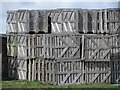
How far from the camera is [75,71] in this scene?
18.4 metres

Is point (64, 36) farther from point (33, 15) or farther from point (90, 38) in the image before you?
point (33, 15)

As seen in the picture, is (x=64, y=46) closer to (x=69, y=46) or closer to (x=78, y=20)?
(x=69, y=46)

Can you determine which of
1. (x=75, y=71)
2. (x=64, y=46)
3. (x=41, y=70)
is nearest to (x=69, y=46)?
(x=64, y=46)

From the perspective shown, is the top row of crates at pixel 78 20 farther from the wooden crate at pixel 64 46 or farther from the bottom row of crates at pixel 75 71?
the bottom row of crates at pixel 75 71

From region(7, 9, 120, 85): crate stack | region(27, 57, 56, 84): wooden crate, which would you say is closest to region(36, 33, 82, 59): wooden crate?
region(7, 9, 120, 85): crate stack

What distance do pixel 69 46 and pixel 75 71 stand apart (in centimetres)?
155

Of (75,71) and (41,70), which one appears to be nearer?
(75,71)

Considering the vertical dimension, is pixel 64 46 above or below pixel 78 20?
below

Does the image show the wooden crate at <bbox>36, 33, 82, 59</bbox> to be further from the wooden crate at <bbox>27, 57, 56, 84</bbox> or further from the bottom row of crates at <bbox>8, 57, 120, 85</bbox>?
the wooden crate at <bbox>27, 57, 56, 84</bbox>

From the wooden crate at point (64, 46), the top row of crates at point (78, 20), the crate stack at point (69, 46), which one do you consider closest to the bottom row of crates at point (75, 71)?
the crate stack at point (69, 46)

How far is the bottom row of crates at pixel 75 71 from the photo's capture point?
59.9ft

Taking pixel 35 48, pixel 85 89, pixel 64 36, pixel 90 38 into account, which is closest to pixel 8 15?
pixel 35 48

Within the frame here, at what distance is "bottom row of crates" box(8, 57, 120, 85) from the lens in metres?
18.2

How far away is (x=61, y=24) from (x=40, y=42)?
173cm
